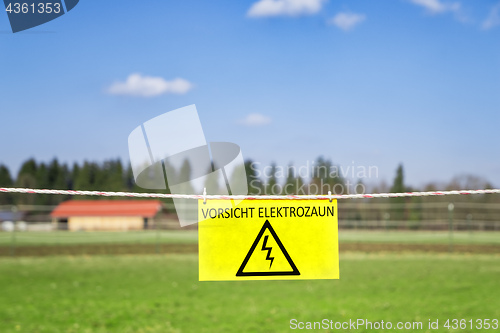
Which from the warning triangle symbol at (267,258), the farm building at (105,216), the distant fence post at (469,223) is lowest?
the distant fence post at (469,223)

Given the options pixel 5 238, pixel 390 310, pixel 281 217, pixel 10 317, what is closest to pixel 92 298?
pixel 10 317

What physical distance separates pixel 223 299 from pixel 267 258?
5.20 meters

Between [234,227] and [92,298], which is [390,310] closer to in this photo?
[92,298]

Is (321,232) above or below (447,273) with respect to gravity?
above

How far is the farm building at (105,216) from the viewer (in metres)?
23.7

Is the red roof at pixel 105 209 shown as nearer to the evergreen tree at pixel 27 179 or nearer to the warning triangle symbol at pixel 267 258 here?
the evergreen tree at pixel 27 179

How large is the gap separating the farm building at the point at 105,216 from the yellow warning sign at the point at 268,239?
22.1 metres

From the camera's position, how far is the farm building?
23.7m

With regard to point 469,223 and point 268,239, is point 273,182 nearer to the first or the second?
point 268,239

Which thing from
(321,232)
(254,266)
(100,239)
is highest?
(321,232)

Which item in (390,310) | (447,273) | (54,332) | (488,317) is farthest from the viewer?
(447,273)

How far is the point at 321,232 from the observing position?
1.46 meters

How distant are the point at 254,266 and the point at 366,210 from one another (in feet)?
79.9

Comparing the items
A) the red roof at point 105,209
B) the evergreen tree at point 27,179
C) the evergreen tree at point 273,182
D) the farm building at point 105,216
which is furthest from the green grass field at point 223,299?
the evergreen tree at point 27,179
